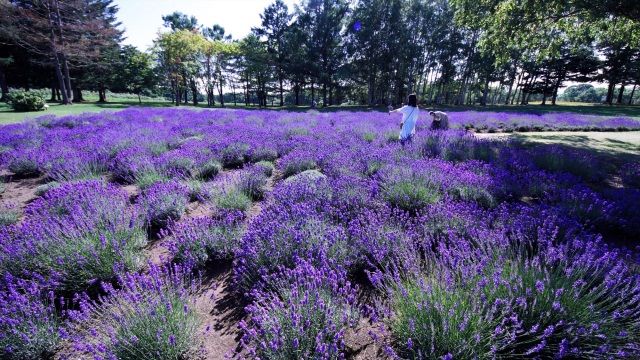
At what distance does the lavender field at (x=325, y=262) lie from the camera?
179cm

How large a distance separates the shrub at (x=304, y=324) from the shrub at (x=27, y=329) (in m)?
1.31

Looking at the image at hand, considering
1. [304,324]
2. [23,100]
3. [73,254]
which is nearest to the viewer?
[304,324]

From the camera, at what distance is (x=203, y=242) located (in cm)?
304

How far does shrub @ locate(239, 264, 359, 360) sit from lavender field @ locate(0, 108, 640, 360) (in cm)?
2

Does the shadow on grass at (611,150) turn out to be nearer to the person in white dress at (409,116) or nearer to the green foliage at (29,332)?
the person in white dress at (409,116)

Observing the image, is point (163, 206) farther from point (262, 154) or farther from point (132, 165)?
point (262, 154)

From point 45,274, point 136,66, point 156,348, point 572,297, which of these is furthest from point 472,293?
point 136,66

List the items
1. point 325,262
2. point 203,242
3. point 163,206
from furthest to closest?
point 163,206, point 203,242, point 325,262

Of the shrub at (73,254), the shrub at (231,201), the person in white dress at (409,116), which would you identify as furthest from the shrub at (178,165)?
the person in white dress at (409,116)

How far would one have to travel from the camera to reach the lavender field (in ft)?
5.86

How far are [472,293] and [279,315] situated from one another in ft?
4.63

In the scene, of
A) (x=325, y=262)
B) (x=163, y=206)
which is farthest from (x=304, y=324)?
(x=163, y=206)

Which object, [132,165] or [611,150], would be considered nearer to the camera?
[132,165]

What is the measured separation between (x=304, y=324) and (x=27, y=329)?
201 centimetres
